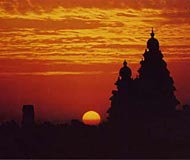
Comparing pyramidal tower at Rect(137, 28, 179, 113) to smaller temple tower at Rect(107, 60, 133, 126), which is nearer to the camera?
pyramidal tower at Rect(137, 28, 179, 113)

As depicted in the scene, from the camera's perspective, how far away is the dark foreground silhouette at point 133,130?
9575 centimetres

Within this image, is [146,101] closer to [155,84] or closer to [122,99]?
A: [155,84]

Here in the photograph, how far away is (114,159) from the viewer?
86.1 metres

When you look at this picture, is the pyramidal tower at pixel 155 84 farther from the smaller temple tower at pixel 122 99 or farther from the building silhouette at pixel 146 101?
the smaller temple tower at pixel 122 99

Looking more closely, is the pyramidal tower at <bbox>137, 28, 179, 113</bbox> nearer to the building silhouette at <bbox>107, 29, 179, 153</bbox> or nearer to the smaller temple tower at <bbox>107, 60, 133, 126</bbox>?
the building silhouette at <bbox>107, 29, 179, 153</bbox>

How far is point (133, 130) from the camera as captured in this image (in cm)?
10200

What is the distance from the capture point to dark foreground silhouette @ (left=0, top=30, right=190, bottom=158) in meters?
95.8

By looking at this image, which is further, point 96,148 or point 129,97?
point 129,97

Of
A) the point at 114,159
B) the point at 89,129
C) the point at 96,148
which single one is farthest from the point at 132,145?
the point at 89,129

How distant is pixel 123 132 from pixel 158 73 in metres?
9.58

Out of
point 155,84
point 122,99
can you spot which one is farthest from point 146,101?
point 122,99

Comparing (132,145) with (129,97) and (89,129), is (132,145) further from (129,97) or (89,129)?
(89,129)

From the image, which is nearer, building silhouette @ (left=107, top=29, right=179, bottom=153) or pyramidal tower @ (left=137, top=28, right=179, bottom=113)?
building silhouette @ (left=107, top=29, right=179, bottom=153)

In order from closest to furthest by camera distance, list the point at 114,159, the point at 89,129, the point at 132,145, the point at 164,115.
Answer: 1. the point at 114,159
2. the point at 132,145
3. the point at 164,115
4. the point at 89,129
